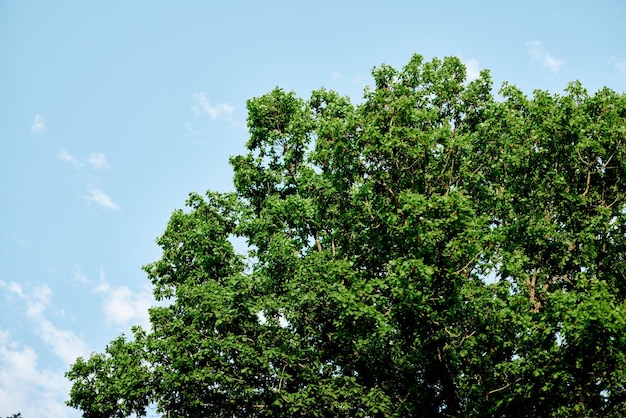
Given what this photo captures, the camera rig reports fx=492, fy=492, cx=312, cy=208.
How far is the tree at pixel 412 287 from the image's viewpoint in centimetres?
1474

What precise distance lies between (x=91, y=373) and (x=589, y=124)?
70.3ft

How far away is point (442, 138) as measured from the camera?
1770cm

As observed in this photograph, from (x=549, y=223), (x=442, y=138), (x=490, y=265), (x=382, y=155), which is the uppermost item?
(x=442, y=138)

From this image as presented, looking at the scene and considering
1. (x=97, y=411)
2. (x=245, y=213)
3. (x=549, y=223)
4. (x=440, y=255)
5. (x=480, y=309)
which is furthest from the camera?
(x=245, y=213)

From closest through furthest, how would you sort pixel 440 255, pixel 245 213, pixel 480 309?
pixel 440 255 < pixel 480 309 < pixel 245 213

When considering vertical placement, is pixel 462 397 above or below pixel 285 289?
below

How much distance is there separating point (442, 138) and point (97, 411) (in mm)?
17114

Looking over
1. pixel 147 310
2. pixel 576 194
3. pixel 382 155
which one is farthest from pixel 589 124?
pixel 147 310

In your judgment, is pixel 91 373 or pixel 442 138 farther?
pixel 91 373

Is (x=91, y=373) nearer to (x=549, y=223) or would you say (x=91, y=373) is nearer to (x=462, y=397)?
(x=462, y=397)

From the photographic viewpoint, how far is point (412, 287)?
1388 cm

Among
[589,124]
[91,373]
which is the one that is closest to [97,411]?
[91,373]

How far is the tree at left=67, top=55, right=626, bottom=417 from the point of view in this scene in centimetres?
1474

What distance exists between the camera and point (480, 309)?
16.0 m
